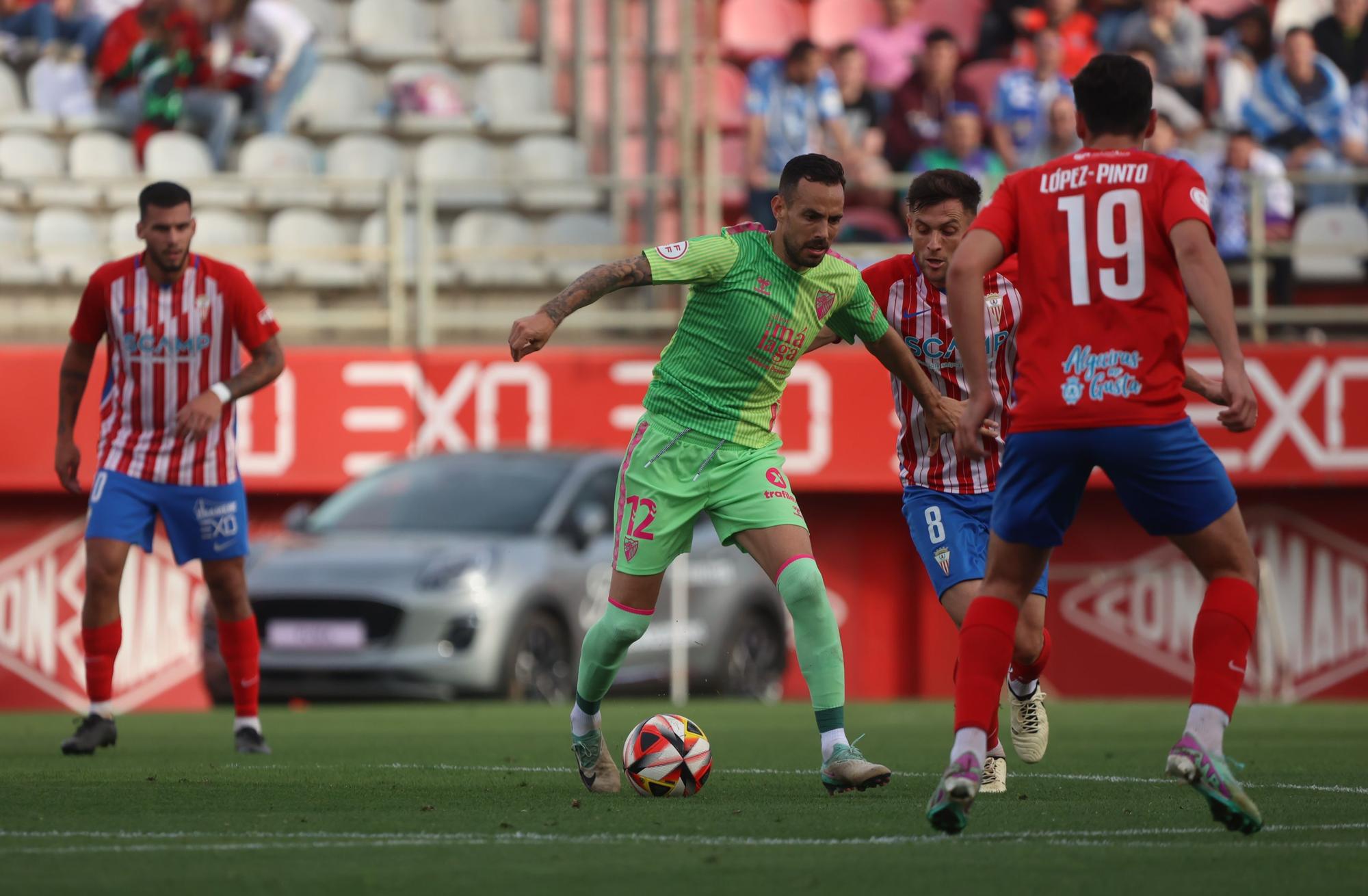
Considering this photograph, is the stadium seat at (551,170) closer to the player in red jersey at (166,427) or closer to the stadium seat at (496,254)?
the stadium seat at (496,254)

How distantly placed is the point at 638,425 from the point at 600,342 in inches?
423

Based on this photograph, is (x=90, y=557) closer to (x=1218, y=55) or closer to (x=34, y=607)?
(x=34, y=607)

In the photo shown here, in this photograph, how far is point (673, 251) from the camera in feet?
23.0

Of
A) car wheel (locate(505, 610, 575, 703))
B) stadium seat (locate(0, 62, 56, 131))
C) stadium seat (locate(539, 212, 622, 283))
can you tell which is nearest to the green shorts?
car wheel (locate(505, 610, 575, 703))

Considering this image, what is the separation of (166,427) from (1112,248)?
4989mm

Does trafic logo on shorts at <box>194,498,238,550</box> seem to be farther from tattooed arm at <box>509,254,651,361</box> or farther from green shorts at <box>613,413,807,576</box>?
tattooed arm at <box>509,254,651,361</box>

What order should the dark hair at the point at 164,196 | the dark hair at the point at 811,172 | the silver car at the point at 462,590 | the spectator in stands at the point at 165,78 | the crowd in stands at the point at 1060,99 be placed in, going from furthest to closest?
the spectator in stands at the point at 165,78 < the crowd in stands at the point at 1060,99 < the silver car at the point at 462,590 < the dark hair at the point at 164,196 < the dark hair at the point at 811,172

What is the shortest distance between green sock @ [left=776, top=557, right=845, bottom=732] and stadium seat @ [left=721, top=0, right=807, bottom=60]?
14.8m

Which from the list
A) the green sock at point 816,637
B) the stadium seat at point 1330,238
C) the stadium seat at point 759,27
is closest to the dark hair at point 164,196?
the green sock at point 816,637

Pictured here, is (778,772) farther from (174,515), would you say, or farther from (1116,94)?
(1116,94)

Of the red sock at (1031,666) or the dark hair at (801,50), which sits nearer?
the red sock at (1031,666)

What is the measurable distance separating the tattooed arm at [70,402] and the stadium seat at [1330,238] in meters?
11.3

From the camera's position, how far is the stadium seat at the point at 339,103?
19.6 m

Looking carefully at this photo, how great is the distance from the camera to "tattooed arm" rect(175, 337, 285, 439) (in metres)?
8.91
